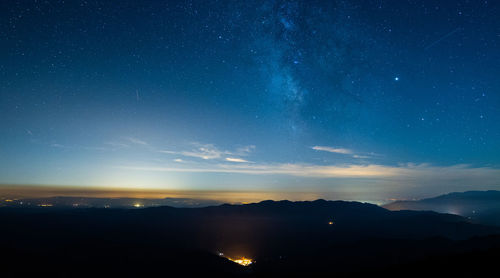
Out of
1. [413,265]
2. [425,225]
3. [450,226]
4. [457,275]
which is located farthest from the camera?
[425,225]

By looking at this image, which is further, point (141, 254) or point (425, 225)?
point (425, 225)

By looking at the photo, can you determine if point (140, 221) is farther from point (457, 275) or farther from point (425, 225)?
point (425, 225)

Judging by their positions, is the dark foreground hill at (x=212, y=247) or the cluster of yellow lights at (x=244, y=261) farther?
the cluster of yellow lights at (x=244, y=261)

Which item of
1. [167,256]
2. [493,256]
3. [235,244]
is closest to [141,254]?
[167,256]

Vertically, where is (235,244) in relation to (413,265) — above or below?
below

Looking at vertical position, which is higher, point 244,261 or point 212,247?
point 244,261

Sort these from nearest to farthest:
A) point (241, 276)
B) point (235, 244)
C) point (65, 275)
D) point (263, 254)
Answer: point (65, 275) → point (241, 276) → point (263, 254) → point (235, 244)

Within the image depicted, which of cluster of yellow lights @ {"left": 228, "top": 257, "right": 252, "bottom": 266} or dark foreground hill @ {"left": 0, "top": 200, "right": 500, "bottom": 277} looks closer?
dark foreground hill @ {"left": 0, "top": 200, "right": 500, "bottom": 277}

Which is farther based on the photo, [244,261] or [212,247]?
[212,247]
